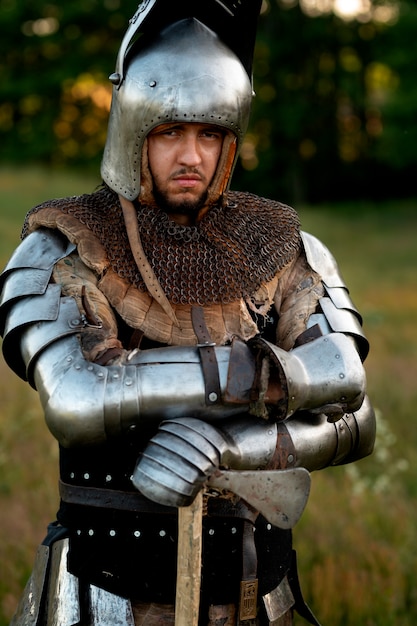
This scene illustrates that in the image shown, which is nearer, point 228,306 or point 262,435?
point 262,435

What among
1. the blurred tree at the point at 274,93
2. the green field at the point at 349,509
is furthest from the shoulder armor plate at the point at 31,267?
the blurred tree at the point at 274,93

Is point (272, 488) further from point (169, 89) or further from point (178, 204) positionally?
point (169, 89)

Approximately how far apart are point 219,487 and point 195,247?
3.11 ft

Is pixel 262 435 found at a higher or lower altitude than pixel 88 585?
higher

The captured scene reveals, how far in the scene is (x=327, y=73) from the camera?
1345 inches

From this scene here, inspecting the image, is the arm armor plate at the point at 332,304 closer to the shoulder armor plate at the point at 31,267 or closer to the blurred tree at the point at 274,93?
the shoulder armor plate at the point at 31,267

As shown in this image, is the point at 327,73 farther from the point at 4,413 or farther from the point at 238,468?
the point at 238,468

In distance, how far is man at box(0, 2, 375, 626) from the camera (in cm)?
279

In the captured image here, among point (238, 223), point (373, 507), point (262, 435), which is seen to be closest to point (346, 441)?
point (262, 435)

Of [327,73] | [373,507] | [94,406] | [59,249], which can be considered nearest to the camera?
[94,406]

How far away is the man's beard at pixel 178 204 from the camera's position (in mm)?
3213

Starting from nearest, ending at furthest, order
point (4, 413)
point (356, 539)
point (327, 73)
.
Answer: point (356, 539) < point (4, 413) < point (327, 73)

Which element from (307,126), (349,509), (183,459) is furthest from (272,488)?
(307,126)

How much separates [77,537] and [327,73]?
108 ft
